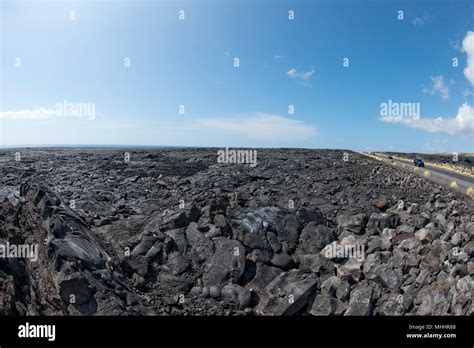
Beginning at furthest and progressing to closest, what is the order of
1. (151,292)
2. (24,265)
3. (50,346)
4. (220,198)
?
(220,198) → (151,292) → (24,265) → (50,346)

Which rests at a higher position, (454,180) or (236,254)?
(454,180)

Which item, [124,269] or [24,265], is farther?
[124,269]

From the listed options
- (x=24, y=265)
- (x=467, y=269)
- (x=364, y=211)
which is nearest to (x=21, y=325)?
(x=24, y=265)

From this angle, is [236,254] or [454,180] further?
[454,180]

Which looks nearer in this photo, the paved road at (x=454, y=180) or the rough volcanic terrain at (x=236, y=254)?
the rough volcanic terrain at (x=236, y=254)

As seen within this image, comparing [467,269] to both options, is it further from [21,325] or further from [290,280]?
[21,325]

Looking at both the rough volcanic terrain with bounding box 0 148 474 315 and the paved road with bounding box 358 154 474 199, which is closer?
the rough volcanic terrain with bounding box 0 148 474 315

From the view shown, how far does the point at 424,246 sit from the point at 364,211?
7.52m

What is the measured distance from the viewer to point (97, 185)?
104 feet

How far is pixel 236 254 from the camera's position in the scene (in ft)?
59.2

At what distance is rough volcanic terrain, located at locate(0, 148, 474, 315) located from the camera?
42.9 ft

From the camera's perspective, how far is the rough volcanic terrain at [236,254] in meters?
13.1

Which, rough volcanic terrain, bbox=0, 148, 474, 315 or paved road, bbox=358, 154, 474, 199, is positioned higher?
paved road, bbox=358, 154, 474, 199

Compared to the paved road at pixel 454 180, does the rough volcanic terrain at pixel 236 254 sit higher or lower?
lower
